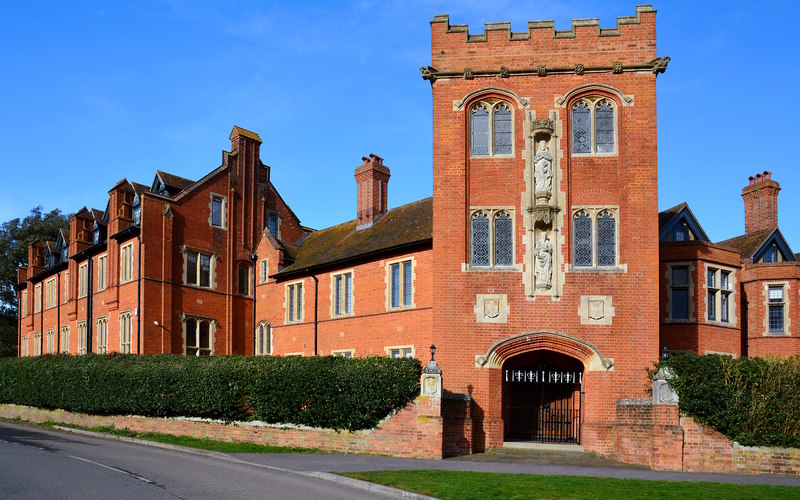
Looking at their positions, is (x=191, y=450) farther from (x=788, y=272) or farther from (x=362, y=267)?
(x=788, y=272)

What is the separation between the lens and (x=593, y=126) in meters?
23.2

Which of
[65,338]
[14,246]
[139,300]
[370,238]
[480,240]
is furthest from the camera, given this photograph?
[14,246]

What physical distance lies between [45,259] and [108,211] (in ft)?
45.3

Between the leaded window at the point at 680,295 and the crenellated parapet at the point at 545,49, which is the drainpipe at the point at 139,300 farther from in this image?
the leaded window at the point at 680,295

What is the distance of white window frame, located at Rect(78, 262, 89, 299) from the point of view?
40.5 metres

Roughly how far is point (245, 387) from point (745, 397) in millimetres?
13944

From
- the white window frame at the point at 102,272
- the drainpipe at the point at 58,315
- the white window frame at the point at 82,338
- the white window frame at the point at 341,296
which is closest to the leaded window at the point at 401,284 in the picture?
the white window frame at the point at 341,296

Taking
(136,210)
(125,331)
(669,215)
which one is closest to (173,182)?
(136,210)

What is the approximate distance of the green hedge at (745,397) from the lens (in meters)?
18.7

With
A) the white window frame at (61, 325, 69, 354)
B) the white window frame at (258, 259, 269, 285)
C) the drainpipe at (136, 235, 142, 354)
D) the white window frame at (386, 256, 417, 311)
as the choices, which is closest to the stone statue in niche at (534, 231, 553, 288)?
the white window frame at (386, 256, 417, 311)

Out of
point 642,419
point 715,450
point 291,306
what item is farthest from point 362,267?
point 715,450

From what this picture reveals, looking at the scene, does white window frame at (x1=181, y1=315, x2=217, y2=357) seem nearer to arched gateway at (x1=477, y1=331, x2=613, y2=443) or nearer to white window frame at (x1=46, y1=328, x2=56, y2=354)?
white window frame at (x1=46, y1=328, x2=56, y2=354)

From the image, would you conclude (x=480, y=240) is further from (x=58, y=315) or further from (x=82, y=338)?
(x=58, y=315)

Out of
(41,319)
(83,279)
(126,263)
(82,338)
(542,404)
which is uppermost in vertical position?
(126,263)
